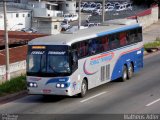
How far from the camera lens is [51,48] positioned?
22.1m

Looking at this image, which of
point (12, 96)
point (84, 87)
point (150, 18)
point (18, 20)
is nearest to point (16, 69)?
point (12, 96)

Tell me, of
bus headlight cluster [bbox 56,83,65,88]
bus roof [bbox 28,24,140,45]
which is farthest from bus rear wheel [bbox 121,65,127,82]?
bus headlight cluster [bbox 56,83,65,88]

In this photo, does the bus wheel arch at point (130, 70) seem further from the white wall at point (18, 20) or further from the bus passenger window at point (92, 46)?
the white wall at point (18, 20)

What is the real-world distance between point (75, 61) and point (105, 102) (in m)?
2.12

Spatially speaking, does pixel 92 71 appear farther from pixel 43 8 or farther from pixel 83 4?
pixel 83 4

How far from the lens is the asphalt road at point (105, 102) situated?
2039cm

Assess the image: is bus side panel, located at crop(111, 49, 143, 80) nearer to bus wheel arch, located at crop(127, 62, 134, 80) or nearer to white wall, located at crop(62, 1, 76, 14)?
bus wheel arch, located at crop(127, 62, 134, 80)

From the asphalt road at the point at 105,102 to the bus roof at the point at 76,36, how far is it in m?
2.54

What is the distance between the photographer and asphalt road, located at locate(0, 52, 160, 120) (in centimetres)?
2039

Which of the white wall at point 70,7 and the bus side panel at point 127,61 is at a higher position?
the white wall at point 70,7

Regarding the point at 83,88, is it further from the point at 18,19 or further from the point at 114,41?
the point at 18,19

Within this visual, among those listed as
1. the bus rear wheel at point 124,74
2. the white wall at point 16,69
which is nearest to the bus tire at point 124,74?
the bus rear wheel at point 124,74

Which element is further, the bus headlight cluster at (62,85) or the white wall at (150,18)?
the white wall at (150,18)

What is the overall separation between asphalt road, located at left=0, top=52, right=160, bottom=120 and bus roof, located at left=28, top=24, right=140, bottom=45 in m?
2.54
